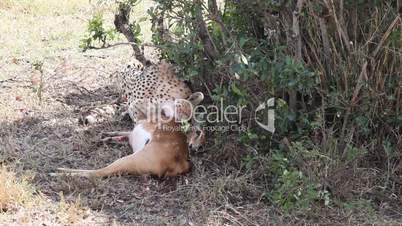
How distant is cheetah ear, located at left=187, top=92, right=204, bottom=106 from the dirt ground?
0.44 metres

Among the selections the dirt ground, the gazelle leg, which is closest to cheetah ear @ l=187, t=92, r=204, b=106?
the dirt ground

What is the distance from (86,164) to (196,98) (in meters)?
1.00

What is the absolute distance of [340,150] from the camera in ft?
14.2

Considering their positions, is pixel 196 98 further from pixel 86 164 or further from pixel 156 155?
pixel 86 164

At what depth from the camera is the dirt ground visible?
13.1ft

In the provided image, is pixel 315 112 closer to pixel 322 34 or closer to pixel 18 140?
pixel 322 34

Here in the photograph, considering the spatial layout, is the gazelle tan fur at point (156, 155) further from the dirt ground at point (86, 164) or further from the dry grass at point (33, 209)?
the dry grass at point (33, 209)

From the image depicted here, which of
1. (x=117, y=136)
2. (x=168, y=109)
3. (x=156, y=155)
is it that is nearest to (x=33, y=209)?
(x=156, y=155)

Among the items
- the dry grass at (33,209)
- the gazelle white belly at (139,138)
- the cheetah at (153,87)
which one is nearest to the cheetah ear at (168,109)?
the cheetah at (153,87)

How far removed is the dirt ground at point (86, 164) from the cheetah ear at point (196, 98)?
436 mm

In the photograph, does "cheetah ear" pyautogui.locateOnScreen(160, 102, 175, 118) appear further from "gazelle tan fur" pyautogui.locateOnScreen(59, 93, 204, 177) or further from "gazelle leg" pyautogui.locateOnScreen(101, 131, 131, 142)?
"gazelle leg" pyautogui.locateOnScreen(101, 131, 131, 142)

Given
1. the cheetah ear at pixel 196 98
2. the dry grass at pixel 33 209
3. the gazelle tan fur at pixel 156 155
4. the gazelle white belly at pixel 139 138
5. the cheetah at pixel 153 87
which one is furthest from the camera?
the cheetah at pixel 153 87

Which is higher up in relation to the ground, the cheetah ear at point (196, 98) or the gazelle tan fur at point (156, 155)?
the cheetah ear at point (196, 98)

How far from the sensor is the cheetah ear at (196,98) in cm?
497
